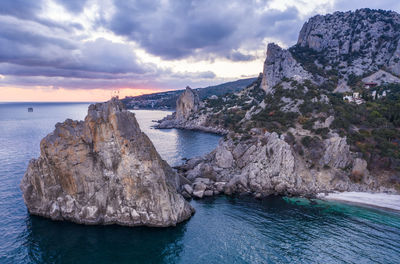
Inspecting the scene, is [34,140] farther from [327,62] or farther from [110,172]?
[327,62]

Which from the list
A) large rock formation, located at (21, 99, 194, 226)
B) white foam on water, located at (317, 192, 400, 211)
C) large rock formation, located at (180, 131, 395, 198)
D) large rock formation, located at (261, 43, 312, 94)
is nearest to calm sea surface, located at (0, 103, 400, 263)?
large rock formation, located at (21, 99, 194, 226)

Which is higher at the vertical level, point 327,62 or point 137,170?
point 327,62

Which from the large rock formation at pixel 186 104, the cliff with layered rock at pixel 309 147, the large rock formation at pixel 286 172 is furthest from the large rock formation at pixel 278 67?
the large rock formation at pixel 286 172

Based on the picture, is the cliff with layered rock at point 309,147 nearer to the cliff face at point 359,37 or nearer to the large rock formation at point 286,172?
the large rock formation at point 286,172

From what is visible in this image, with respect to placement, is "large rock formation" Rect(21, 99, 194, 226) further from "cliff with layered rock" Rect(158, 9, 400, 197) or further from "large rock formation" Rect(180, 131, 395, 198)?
"cliff with layered rock" Rect(158, 9, 400, 197)

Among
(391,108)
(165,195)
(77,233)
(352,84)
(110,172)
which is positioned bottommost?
(77,233)

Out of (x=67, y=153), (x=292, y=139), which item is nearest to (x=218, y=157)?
(x=292, y=139)
